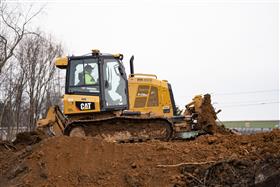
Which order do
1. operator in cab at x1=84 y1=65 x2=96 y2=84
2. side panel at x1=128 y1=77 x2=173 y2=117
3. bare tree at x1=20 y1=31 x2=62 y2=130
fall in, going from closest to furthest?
operator in cab at x1=84 y1=65 x2=96 y2=84, side panel at x1=128 y1=77 x2=173 y2=117, bare tree at x1=20 y1=31 x2=62 y2=130

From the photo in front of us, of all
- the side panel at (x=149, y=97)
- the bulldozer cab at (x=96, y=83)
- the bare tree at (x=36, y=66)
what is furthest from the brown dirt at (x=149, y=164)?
the bare tree at (x=36, y=66)

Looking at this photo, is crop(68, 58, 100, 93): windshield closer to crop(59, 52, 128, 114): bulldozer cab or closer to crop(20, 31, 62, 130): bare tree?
crop(59, 52, 128, 114): bulldozer cab


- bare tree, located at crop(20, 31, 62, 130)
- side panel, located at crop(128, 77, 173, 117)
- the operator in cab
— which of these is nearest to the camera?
the operator in cab

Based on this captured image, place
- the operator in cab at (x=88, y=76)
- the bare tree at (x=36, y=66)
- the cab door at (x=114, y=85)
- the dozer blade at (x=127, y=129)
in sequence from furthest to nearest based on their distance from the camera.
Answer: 1. the bare tree at (x=36, y=66)
2. the operator in cab at (x=88, y=76)
3. the cab door at (x=114, y=85)
4. the dozer blade at (x=127, y=129)

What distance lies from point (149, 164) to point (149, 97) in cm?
522

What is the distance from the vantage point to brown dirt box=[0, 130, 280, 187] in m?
7.49

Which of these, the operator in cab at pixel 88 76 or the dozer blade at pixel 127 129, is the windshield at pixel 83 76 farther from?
the dozer blade at pixel 127 129

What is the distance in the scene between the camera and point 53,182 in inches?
313

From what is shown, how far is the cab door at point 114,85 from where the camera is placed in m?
12.2

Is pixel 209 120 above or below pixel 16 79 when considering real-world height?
below

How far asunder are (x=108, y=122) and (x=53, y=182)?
4078 mm

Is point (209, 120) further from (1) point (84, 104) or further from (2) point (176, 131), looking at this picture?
(1) point (84, 104)

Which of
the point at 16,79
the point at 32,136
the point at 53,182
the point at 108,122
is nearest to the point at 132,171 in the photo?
the point at 53,182

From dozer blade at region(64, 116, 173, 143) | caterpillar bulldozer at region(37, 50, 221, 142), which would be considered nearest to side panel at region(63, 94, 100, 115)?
caterpillar bulldozer at region(37, 50, 221, 142)
